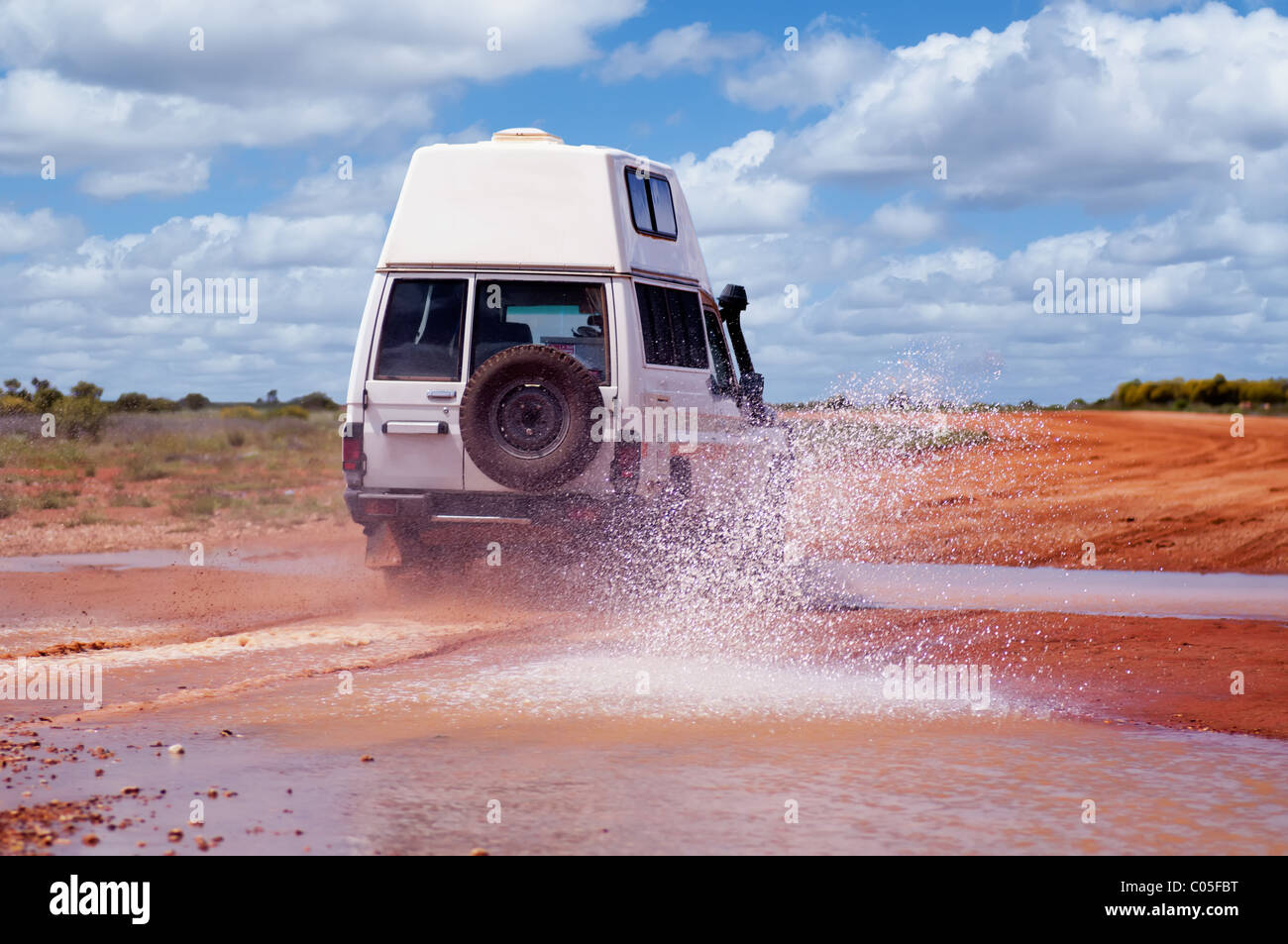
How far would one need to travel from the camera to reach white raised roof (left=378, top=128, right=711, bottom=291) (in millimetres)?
9727

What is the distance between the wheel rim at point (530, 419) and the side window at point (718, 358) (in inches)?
96.4

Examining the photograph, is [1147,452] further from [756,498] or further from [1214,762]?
[1214,762]

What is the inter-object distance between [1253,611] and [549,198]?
6.63 m

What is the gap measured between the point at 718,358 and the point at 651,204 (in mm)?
1682

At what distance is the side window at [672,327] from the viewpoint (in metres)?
9.98

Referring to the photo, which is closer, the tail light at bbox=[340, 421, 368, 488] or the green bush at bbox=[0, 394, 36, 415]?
the tail light at bbox=[340, 421, 368, 488]

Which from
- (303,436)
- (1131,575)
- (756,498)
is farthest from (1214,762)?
(303,436)

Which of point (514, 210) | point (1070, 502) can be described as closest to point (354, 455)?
point (514, 210)

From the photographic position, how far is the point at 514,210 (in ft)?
32.2

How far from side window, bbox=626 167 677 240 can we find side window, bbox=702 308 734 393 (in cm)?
89

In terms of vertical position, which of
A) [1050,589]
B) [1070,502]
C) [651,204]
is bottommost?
[1050,589]

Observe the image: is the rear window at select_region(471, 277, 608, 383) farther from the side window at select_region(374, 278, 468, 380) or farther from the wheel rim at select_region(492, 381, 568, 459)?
the wheel rim at select_region(492, 381, 568, 459)

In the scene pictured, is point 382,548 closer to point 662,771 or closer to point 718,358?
point 718,358

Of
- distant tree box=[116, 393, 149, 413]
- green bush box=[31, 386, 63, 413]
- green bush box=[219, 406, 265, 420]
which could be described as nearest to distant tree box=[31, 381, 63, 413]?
green bush box=[31, 386, 63, 413]
